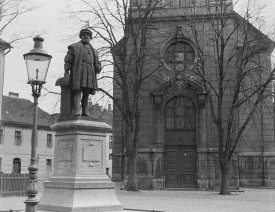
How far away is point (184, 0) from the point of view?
29594 millimetres

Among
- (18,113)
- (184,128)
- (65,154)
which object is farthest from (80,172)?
(18,113)

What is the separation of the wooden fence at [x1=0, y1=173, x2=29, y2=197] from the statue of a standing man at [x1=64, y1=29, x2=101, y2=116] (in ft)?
37.4

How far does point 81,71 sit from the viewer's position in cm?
1223

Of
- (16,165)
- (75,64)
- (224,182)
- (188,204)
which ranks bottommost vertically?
(188,204)

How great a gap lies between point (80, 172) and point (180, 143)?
17319mm

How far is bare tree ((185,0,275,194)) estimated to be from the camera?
936 inches

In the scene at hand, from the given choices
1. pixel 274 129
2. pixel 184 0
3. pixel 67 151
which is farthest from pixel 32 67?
pixel 274 129

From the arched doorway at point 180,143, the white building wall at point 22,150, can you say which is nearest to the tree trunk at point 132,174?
the arched doorway at point 180,143

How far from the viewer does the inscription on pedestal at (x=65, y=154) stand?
1180 centimetres

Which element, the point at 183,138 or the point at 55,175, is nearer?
the point at 55,175

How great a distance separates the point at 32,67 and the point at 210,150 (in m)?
19.5

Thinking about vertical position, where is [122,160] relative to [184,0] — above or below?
below

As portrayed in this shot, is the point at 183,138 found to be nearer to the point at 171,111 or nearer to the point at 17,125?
the point at 171,111

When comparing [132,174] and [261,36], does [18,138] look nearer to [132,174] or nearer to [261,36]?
[132,174]
